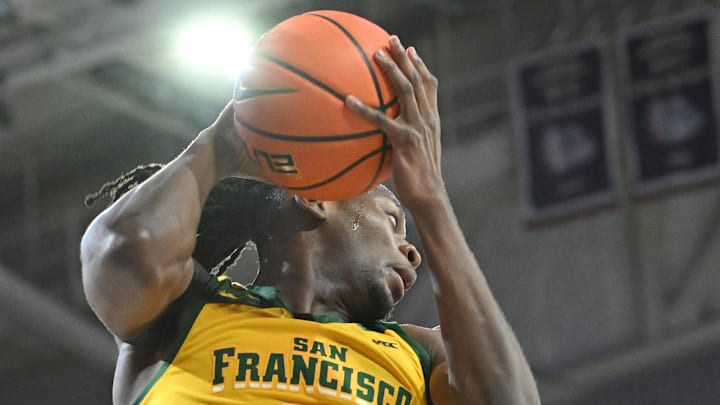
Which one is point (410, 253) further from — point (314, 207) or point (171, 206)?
point (171, 206)

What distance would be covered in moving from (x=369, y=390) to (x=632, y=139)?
20.9 feet

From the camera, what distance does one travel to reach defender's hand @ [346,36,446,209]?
91.0 inches

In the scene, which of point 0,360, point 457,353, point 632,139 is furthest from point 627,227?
point 457,353

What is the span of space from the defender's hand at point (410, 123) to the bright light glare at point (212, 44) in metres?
5.64

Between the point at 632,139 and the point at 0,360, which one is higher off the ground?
the point at 632,139

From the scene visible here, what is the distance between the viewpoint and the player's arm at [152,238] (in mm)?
2361

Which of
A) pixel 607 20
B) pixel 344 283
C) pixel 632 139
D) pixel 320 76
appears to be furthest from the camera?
pixel 607 20

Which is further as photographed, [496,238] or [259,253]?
[496,238]

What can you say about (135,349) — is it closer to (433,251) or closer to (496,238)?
(433,251)

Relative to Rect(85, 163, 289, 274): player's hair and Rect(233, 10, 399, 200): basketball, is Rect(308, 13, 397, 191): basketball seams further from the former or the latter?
Rect(85, 163, 289, 274): player's hair

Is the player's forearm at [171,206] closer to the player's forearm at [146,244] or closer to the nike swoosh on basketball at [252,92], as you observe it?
the player's forearm at [146,244]

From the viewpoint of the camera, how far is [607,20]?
927 cm

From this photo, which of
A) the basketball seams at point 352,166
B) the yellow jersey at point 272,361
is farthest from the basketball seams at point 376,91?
the yellow jersey at point 272,361

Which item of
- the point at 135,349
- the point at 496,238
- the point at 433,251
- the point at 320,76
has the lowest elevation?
the point at 496,238
